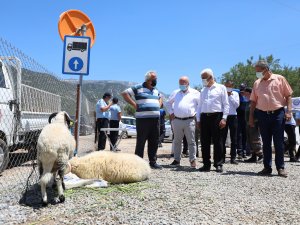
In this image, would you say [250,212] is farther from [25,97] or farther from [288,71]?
[288,71]

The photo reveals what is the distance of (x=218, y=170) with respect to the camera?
7059 millimetres

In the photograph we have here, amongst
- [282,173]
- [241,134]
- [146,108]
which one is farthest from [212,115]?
[241,134]

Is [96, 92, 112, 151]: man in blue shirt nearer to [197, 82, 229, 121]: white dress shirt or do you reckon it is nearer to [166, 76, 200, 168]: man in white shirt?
[166, 76, 200, 168]: man in white shirt

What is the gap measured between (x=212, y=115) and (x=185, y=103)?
0.66 meters

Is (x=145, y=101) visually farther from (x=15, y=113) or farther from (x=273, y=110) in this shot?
(x=15, y=113)

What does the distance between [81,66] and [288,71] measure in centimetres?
4485

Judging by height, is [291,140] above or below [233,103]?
below

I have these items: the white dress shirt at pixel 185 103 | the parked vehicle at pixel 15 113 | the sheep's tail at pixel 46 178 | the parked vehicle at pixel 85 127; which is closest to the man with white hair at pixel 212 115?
the white dress shirt at pixel 185 103

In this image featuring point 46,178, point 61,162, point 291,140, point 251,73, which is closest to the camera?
point 46,178

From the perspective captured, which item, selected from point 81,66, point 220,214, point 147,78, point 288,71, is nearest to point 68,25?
point 81,66

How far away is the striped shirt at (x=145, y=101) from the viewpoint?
7.13 metres

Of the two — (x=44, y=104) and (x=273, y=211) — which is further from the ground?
(x=44, y=104)

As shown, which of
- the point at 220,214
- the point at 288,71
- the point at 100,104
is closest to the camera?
the point at 220,214

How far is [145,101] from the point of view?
7.14 metres
